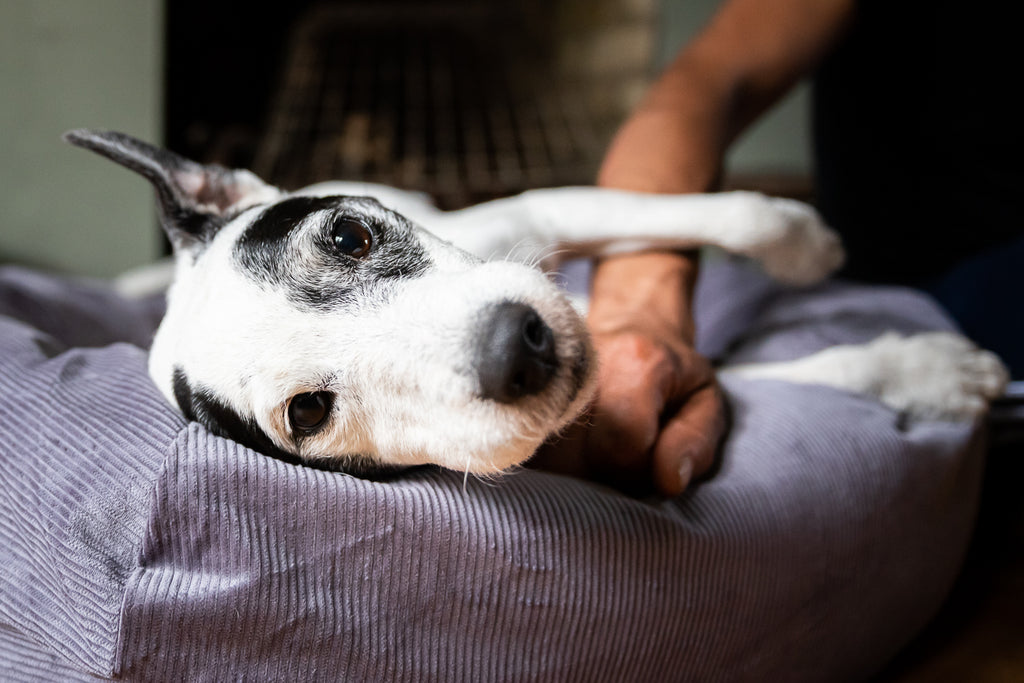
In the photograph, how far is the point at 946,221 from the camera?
2.12 meters

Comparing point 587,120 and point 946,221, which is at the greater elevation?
point 946,221

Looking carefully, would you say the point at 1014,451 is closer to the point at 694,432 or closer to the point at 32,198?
the point at 694,432

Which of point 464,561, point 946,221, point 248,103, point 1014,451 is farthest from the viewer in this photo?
point 248,103

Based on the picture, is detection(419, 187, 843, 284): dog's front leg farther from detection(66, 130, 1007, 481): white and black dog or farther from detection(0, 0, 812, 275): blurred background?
detection(0, 0, 812, 275): blurred background

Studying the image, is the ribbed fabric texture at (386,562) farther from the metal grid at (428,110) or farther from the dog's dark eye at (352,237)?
the metal grid at (428,110)

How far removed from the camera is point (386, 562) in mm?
847

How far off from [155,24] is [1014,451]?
266 centimetres

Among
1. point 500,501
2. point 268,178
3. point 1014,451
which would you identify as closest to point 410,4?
point 268,178

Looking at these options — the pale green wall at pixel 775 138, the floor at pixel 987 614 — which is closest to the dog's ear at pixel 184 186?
the floor at pixel 987 614

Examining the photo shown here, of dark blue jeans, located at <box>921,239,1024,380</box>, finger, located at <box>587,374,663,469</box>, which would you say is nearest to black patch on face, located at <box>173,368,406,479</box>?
finger, located at <box>587,374,663,469</box>

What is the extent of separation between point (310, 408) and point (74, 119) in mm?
1850

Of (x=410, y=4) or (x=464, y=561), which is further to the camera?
(x=410, y=4)

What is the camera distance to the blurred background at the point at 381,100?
8.14 feet

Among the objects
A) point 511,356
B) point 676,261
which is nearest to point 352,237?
point 511,356
